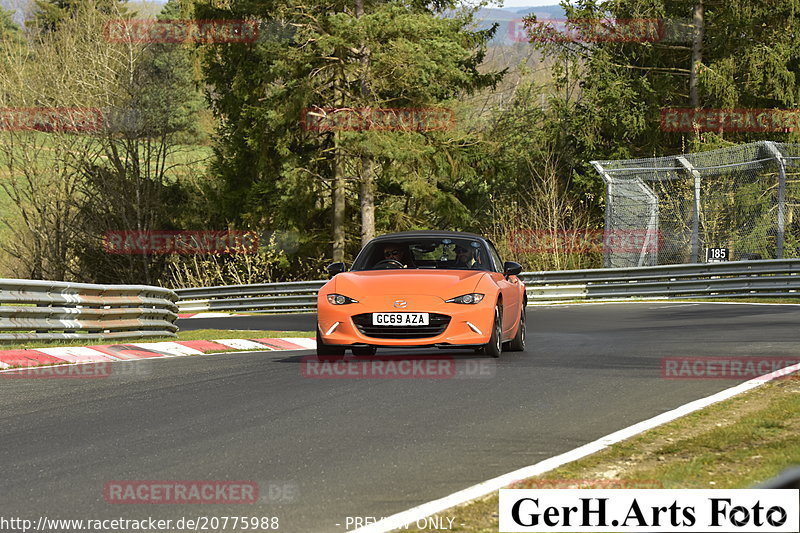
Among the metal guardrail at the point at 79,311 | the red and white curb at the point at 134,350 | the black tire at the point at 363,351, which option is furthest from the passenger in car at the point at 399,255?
the metal guardrail at the point at 79,311

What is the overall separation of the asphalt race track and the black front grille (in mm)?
534

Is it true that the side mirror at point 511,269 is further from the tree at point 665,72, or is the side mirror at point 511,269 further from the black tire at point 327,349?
the tree at point 665,72

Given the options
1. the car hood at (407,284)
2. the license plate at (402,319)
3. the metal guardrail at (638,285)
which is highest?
the car hood at (407,284)

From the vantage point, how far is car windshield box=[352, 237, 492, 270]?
535 inches

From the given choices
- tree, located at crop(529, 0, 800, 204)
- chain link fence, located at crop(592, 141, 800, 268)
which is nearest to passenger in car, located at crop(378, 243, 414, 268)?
chain link fence, located at crop(592, 141, 800, 268)

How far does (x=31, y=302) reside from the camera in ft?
51.2

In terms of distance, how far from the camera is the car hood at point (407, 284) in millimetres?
12297

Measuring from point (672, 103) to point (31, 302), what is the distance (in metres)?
32.3

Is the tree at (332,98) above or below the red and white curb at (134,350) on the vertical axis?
above

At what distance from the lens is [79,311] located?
16781 mm

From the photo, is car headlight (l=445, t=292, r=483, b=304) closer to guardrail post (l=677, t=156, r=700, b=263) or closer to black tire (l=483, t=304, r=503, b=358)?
black tire (l=483, t=304, r=503, b=358)

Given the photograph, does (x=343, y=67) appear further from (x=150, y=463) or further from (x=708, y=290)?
(x=150, y=463)

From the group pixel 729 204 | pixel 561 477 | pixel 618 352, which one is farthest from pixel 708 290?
→ pixel 561 477

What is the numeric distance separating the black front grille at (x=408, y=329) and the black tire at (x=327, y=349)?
54 cm
